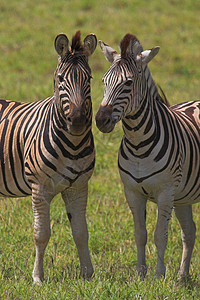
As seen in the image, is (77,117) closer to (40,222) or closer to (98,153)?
(40,222)

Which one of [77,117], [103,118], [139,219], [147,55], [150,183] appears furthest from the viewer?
[139,219]

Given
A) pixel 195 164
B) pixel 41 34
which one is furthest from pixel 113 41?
pixel 195 164

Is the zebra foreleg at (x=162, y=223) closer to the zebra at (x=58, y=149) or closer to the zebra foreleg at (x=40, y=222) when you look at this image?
the zebra at (x=58, y=149)

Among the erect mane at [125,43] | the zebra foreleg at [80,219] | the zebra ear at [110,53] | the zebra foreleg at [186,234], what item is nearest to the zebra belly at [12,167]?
the zebra foreleg at [80,219]

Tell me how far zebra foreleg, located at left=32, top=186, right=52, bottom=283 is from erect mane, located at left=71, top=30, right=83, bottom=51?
1349mm

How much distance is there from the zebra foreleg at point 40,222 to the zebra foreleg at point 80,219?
282mm

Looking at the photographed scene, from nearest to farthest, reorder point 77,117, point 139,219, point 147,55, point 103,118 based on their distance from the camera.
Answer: point 103,118 → point 77,117 → point 147,55 → point 139,219

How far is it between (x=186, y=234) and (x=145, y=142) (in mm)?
1567

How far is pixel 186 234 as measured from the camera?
6.24 metres

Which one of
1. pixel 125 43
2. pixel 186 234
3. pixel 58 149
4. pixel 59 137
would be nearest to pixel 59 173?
pixel 58 149

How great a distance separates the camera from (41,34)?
16.9 meters

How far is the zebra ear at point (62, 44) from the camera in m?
5.02

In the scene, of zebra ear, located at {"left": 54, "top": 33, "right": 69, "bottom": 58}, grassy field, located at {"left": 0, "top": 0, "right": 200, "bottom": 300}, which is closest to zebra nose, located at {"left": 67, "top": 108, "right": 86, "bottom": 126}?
zebra ear, located at {"left": 54, "top": 33, "right": 69, "bottom": 58}

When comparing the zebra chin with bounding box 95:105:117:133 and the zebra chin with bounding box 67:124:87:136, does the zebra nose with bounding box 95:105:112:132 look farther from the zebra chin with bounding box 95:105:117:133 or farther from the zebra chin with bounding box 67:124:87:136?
the zebra chin with bounding box 67:124:87:136
